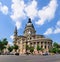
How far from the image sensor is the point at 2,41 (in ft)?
509

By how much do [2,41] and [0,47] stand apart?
15.1ft

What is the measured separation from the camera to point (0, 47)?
15712 centimetres
